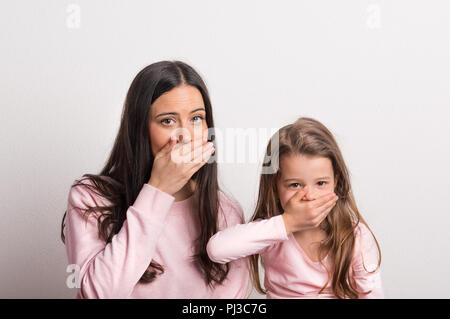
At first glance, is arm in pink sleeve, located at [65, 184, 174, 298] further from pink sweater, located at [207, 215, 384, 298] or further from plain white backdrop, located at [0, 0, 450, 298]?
plain white backdrop, located at [0, 0, 450, 298]

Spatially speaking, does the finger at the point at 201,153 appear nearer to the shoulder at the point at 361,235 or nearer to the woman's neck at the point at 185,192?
the woman's neck at the point at 185,192

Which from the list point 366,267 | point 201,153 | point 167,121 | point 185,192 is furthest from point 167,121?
point 366,267

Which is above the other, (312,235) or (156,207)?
(156,207)

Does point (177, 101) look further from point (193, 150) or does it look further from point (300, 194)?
point (300, 194)

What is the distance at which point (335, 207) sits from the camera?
132 centimetres

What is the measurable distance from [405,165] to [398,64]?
1.11 feet

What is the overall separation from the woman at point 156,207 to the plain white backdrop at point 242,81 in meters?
0.45

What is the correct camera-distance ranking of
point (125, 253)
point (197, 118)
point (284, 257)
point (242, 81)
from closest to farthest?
point (125, 253)
point (197, 118)
point (284, 257)
point (242, 81)

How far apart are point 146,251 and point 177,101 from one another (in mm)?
335

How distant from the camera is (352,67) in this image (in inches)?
68.3

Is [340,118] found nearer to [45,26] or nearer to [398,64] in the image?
[398,64]

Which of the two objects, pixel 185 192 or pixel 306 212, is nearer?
pixel 306 212

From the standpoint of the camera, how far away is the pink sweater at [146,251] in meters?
1.08
